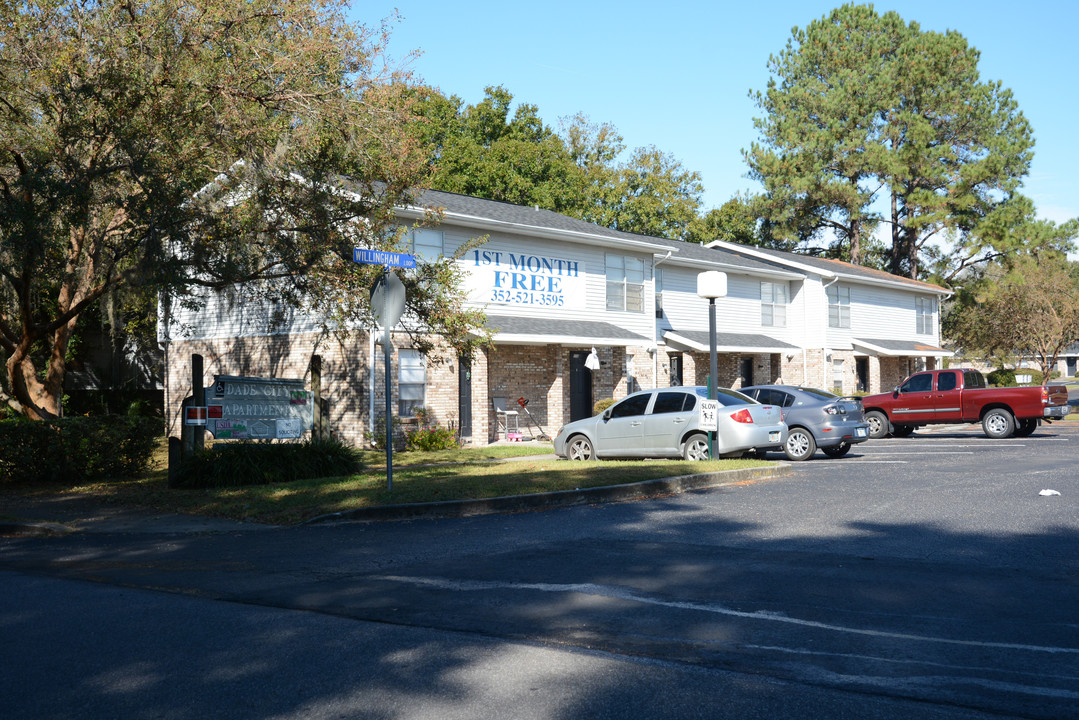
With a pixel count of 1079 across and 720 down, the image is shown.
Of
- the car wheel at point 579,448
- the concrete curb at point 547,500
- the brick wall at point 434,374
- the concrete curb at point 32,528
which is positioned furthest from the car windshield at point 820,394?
the concrete curb at point 32,528

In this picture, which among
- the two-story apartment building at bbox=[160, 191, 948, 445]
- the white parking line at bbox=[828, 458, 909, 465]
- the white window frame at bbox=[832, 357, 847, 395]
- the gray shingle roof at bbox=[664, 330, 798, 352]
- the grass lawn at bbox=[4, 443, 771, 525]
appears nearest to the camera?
the grass lawn at bbox=[4, 443, 771, 525]

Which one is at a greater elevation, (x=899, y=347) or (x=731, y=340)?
(x=899, y=347)

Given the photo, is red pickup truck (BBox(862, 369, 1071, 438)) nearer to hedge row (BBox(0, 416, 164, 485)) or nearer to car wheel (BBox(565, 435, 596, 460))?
car wheel (BBox(565, 435, 596, 460))

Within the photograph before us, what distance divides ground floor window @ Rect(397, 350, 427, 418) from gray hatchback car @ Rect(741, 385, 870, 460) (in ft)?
27.3

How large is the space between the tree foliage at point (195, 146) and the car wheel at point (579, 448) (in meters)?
3.80

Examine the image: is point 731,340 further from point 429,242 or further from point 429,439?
point 429,439

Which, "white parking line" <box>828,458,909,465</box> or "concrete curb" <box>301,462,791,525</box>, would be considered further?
"white parking line" <box>828,458,909,465</box>

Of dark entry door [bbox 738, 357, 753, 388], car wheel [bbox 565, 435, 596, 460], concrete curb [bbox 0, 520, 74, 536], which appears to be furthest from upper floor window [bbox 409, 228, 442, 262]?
dark entry door [bbox 738, 357, 753, 388]

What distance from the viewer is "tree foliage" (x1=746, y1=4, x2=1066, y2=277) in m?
51.3

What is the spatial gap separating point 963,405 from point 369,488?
17.7 meters

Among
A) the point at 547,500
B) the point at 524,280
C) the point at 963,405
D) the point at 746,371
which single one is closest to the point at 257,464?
the point at 547,500

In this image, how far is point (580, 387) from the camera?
2791 centimetres

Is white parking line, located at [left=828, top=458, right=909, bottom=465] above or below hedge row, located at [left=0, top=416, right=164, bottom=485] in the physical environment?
below

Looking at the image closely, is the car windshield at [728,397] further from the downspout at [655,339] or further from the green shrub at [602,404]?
the downspout at [655,339]
